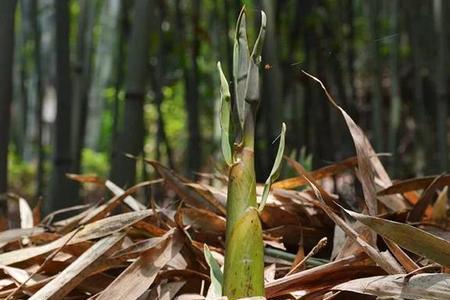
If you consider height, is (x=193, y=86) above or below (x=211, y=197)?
above

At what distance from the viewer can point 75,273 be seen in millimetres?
616

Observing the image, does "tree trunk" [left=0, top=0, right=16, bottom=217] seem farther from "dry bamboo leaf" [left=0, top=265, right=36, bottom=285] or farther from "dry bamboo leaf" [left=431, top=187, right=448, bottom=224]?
"dry bamboo leaf" [left=431, top=187, right=448, bottom=224]

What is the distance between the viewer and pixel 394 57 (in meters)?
2.28

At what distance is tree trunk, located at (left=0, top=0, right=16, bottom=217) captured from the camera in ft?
3.58

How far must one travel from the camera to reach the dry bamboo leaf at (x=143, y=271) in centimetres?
61

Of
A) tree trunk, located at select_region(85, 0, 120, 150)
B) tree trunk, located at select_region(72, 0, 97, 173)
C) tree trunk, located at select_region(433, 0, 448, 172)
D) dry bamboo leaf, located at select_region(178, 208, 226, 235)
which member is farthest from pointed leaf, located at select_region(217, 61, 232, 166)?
tree trunk, located at select_region(85, 0, 120, 150)

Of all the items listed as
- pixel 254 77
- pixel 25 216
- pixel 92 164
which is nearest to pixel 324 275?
pixel 254 77

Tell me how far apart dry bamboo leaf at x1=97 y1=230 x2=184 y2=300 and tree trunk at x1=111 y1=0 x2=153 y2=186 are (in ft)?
2.30

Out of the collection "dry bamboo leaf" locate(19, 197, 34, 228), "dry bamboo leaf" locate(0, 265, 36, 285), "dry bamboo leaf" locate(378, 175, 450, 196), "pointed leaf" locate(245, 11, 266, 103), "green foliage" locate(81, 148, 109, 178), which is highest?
"pointed leaf" locate(245, 11, 266, 103)

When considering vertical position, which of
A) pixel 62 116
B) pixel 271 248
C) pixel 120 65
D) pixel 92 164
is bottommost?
pixel 92 164

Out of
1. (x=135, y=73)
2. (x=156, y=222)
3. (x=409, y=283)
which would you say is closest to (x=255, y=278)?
(x=409, y=283)

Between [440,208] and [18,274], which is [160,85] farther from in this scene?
[18,274]

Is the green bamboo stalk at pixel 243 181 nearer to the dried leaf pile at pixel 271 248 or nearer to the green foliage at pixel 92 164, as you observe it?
the dried leaf pile at pixel 271 248

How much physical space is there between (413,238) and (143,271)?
228 mm
